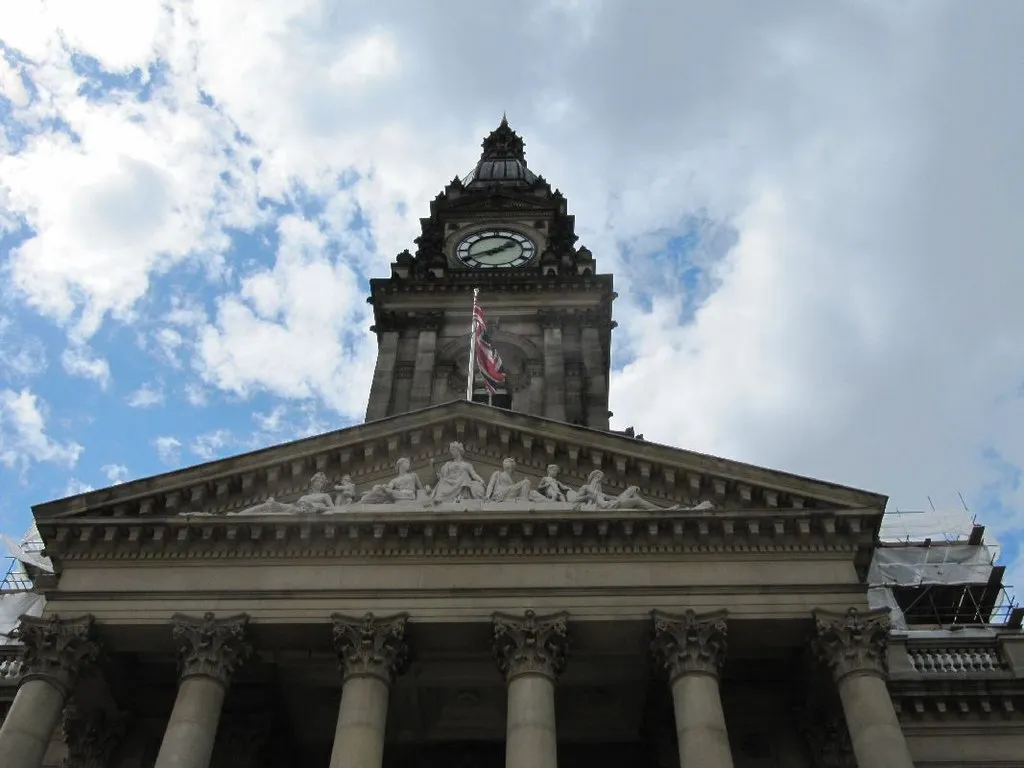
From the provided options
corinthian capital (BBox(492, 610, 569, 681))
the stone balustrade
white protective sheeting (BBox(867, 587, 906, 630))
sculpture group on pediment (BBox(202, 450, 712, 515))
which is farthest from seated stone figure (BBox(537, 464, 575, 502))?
the stone balustrade

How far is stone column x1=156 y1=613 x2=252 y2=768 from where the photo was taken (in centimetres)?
2089

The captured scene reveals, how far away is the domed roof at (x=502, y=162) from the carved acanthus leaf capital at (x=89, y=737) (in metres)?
36.0

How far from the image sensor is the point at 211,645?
73.9 feet

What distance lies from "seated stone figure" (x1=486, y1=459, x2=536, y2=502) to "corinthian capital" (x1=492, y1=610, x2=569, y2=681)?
296 cm

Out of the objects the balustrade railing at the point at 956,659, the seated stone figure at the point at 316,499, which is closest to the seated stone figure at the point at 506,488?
the seated stone figure at the point at 316,499

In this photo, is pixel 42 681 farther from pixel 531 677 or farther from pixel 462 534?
pixel 531 677

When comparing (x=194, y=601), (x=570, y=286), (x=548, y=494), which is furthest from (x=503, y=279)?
(x=194, y=601)

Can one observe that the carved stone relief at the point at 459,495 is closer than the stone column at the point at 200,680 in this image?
No

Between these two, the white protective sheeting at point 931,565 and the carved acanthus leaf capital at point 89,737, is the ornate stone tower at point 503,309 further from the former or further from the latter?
the carved acanthus leaf capital at point 89,737

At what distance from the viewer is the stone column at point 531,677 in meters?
20.5

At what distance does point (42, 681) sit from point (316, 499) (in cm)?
651

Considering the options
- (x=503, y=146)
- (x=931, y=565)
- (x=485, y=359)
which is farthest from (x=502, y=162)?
(x=931, y=565)

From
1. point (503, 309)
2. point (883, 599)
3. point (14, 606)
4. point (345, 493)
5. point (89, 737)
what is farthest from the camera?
point (503, 309)

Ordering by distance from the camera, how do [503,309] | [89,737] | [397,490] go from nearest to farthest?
[89,737] → [397,490] → [503,309]
